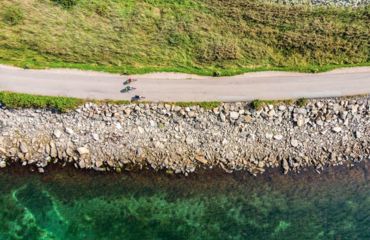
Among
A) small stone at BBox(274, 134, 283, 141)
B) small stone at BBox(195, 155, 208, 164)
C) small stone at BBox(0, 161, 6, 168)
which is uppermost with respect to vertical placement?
small stone at BBox(274, 134, 283, 141)

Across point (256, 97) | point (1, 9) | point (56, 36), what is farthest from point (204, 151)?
point (1, 9)

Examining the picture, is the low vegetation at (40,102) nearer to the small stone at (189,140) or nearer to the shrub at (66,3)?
the small stone at (189,140)

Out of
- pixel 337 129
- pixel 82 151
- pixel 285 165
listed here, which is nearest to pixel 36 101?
pixel 82 151

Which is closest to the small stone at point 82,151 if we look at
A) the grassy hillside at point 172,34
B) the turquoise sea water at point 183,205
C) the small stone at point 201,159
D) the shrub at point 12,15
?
the turquoise sea water at point 183,205

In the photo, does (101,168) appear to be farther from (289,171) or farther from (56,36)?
(289,171)

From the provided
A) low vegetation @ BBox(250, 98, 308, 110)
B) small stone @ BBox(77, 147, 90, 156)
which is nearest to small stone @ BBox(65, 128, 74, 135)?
small stone @ BBox(77, 147, 90, 156)

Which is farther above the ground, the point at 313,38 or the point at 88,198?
the point at 313,38

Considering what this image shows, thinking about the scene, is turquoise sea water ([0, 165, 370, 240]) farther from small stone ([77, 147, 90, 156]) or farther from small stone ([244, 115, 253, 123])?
small stone ([244, 115, 253, 123])
